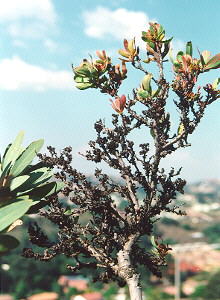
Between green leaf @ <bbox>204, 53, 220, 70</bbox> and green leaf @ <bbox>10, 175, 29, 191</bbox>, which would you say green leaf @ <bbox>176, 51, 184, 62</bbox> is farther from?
green leaf @ <bbox>10, 175, 29, 191</bbox>

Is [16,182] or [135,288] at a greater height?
[16,182]

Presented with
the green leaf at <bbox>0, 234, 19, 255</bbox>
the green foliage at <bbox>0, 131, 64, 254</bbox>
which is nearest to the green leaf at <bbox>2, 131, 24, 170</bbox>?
the green foliage at <bbox>0, 131, 64, 254</bbox>

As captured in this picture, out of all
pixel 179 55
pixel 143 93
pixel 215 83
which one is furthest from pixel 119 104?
pixel 215 83

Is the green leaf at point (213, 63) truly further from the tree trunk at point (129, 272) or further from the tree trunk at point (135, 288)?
the tree trunk at point (135, 288)

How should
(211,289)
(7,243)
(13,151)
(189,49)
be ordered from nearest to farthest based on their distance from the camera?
1. (7,243)
2. (189,49)
3. (13,151)
4. (211,289)

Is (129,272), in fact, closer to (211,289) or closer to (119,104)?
(119,104)

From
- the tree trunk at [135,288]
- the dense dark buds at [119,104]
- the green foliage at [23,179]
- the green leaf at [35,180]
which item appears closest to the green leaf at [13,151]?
the green foliage at [23,179]

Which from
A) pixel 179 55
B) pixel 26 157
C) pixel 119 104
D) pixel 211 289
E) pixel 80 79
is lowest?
pixel 26 157
